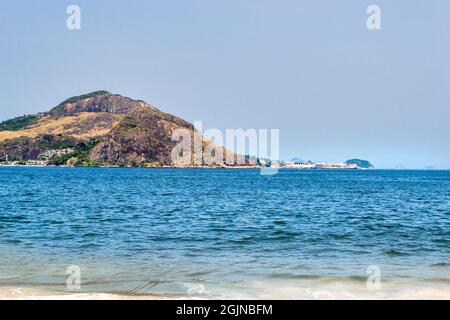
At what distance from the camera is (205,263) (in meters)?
20.3

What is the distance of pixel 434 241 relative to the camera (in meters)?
28.1

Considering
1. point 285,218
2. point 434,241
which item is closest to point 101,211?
point 285,218

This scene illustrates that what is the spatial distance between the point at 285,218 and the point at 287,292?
2513 cm

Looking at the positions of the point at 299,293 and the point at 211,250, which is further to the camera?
the point at 211,250

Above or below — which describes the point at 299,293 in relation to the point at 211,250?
above

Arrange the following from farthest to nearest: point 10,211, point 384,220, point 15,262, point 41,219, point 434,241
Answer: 1. point 10,211
2. point 384,220
3. point 41,219
4. point 434,241
5. point 15,262

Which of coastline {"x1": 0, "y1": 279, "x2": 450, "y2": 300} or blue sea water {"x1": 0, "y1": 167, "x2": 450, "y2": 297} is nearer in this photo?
coastline {"x1": 0, "y1": 279, "x2": 450, "y2": 300}

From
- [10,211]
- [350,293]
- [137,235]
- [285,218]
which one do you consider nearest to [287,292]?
[350,293]

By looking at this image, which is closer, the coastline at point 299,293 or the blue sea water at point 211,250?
the coastline at point 299,293
